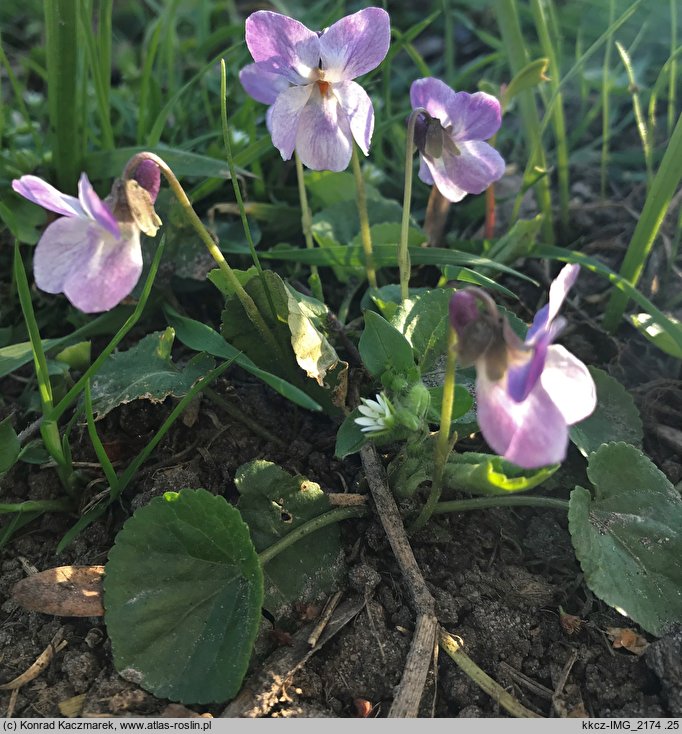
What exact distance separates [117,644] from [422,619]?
607mm

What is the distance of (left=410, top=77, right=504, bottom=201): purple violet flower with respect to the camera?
1.81 m

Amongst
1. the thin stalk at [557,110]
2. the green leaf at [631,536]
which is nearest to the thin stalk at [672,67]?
the thin stalk at [557,110]

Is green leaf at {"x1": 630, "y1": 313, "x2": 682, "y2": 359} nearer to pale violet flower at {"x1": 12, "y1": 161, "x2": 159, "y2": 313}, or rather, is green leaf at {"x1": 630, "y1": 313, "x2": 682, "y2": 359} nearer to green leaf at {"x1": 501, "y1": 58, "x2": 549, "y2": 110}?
green leaf at {"x1": 501, "y1": 58, "x2": 549, "y2": 110}

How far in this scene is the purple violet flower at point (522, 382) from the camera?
1.31 meters

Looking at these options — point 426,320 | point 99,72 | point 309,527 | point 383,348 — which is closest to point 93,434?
point 309,527

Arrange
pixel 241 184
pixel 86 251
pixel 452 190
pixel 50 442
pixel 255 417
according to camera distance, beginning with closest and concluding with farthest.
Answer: pixel 86 251
pixel 50 442
pixel 452 190
pixel 255 417
pixel 241 184

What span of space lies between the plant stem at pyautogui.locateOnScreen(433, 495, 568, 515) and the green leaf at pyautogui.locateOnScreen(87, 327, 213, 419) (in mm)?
634

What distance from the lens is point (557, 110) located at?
2.56m

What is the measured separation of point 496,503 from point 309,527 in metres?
0.41

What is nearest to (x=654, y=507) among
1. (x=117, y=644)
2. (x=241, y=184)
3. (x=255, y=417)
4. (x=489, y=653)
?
(x=489, y=653)

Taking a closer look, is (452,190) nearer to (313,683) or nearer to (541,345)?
(541,345)

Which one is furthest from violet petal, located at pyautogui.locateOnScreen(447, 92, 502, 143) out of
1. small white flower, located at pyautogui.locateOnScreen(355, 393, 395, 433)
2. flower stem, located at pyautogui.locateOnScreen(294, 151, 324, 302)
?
small white flower, located at pyautogui.locateOnScreen(355, 393, 395, 433)

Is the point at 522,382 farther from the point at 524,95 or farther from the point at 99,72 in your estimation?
the point at 99,72

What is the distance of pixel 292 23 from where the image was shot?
170cm
